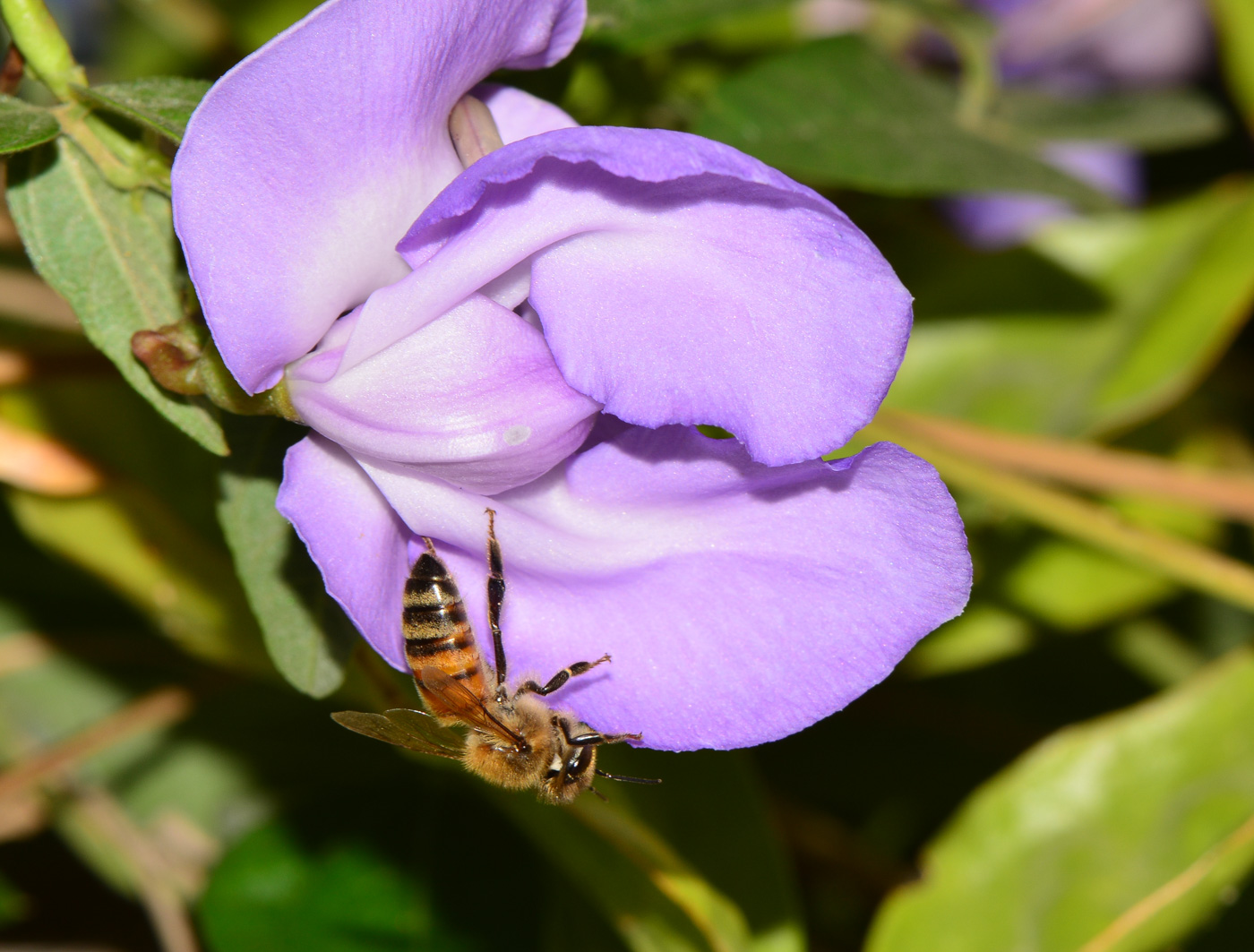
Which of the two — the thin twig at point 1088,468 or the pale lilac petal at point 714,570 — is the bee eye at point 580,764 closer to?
the pale lilac petal at point 714,570

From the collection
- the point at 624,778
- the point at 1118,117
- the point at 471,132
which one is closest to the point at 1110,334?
the point at 1118,117

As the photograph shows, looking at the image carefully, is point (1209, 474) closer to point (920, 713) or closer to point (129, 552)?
point (920, 713)

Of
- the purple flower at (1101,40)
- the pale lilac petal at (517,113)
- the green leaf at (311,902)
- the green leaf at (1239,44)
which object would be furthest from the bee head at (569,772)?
the purple flower at (1101,40)

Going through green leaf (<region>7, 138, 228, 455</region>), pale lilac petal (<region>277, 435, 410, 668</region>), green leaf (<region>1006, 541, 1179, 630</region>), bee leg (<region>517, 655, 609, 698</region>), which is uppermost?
green leaf (<region>7, 138, 228, 455</region>)

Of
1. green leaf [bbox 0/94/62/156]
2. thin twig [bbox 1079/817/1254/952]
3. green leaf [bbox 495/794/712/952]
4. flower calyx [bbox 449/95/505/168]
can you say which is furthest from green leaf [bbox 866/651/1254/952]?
green leaf [bbox 0/94/62/156]

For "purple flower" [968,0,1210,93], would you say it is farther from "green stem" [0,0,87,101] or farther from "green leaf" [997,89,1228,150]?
"green stem" [0,0,87,101]

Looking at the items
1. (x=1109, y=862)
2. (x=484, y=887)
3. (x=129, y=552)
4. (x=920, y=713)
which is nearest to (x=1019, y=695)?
(x=920, y=713)
